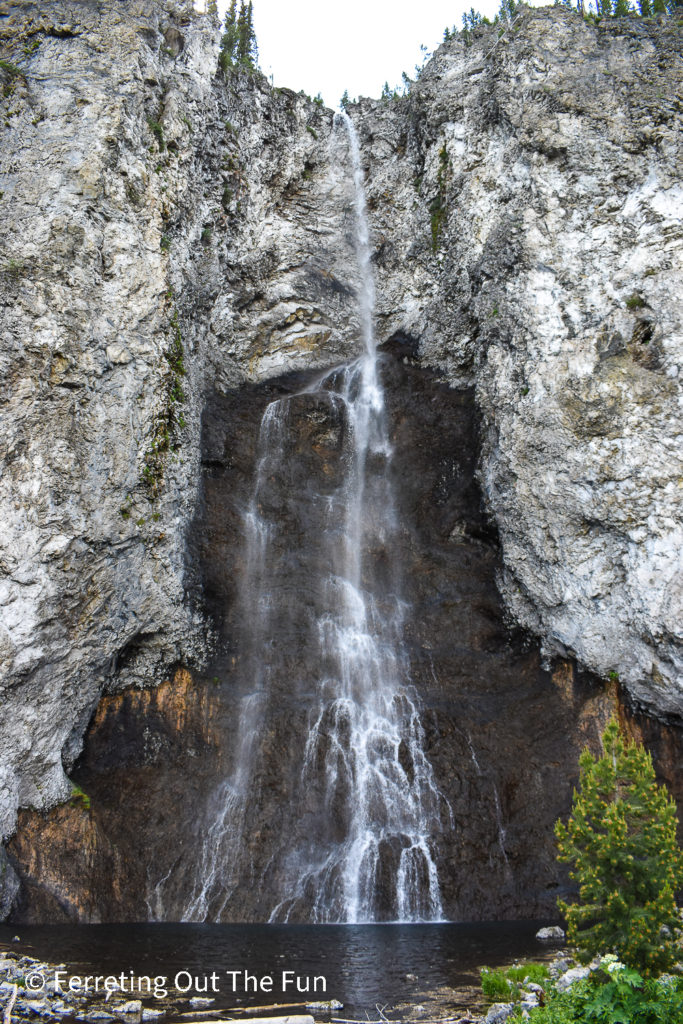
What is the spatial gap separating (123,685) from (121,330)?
10377 millimetres

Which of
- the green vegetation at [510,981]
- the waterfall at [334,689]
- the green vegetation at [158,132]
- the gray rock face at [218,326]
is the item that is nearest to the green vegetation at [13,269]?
the gray rock face at [218,326]

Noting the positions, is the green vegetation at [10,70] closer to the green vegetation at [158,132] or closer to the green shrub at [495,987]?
the green vegetation at [158,132]

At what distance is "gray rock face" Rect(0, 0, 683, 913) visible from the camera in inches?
725

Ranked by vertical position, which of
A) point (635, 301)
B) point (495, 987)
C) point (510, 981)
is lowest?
point (510, 981)

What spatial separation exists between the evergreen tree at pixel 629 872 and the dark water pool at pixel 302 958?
237 centimetres

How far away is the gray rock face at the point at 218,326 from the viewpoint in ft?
60.4

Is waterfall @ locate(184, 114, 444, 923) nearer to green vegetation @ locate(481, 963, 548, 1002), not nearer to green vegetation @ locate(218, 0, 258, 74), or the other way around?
green vegetation @ locate(481, 963, 548, 1002)

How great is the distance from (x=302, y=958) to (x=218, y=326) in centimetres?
2104

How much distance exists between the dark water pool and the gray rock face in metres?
4.98

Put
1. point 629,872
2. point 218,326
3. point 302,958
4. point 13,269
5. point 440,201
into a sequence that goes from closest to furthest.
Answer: point 629,872 → point 302,958 → point 13,269 → point 218,326 → point 440,201

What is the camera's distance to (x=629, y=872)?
811cm

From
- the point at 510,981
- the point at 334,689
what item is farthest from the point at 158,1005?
the point at 334,689

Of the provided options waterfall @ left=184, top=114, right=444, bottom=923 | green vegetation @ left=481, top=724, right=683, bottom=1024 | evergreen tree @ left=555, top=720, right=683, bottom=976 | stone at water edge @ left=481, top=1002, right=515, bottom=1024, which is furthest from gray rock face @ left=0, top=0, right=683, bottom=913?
stone at water edge @ left=481, top=1002, right=515, bottom=1024

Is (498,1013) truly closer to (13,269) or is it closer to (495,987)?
(495,987)
